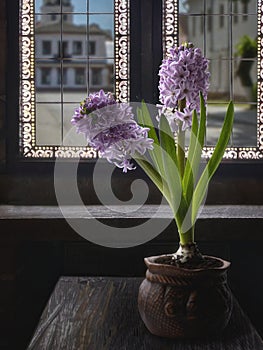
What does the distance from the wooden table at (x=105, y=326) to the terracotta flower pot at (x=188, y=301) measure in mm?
35

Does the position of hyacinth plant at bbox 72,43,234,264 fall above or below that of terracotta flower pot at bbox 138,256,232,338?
above

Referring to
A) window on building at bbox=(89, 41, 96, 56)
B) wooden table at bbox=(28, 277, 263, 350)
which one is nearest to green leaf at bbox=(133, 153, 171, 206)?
wooden table at bbox=(28, 277, 263, 350)

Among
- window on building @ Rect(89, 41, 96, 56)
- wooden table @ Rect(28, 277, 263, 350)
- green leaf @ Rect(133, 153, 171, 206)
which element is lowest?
wooden table @ Rect(28, 277, 263, 350)

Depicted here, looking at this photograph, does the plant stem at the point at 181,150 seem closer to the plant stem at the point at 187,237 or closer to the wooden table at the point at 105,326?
the plant stem at the point at 187,237

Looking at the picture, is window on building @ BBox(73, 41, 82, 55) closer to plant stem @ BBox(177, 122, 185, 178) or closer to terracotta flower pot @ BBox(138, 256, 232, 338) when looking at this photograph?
plant stem @ BBox(177, 122, 185, 178)

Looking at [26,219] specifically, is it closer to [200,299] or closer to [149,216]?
[149,216]

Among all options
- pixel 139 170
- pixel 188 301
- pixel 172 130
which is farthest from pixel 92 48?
pixel 188 301

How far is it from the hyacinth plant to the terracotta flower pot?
7 centimetres

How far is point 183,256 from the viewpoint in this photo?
168 cm

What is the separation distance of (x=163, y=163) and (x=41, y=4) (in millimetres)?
1883

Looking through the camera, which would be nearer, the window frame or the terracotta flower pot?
the terracotta flower pot

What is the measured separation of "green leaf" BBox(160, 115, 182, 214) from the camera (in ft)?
5.56

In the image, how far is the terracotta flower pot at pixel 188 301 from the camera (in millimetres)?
1602

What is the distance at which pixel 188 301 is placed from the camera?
5.26 ft
